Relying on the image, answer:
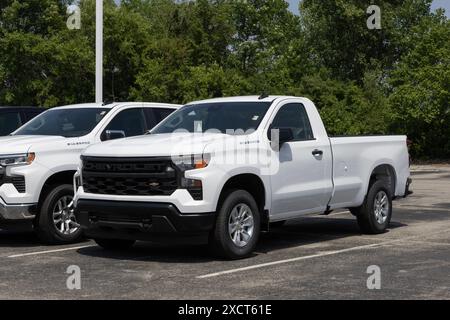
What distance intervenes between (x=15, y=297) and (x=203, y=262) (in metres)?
2.56

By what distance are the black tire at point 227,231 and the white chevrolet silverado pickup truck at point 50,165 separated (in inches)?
99.3

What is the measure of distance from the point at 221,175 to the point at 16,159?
2924mm

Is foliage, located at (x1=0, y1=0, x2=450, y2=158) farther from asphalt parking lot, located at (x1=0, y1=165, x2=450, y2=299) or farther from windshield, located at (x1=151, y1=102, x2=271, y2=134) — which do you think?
windshield, located at (x1=151, y1=102, x2=271, y2=134)

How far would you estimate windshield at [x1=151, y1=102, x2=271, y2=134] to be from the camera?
10.3m

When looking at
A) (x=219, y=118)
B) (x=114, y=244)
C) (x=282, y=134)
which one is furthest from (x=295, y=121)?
(x=114, y=244)

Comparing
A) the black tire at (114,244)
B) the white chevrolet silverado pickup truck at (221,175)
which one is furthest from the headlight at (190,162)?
the black tire at (114,244)

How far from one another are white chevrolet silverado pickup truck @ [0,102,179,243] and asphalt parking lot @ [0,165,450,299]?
0.39 metres

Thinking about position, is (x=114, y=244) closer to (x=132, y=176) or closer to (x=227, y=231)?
(x=132, y=176)

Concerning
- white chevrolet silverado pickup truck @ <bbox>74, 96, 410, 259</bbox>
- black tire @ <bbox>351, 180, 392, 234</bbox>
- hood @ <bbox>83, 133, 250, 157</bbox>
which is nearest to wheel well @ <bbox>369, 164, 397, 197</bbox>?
black tire @ <bbox>351, 180, 392, 234</bbox>

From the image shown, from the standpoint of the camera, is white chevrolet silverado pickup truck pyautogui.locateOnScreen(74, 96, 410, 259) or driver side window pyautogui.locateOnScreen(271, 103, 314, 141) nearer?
white chevrolet silverado pickup truck pyautogui.locateOnScreen(74, 96, 410, 259)

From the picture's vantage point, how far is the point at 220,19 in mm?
42531

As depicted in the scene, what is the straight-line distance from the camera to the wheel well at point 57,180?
1081cm

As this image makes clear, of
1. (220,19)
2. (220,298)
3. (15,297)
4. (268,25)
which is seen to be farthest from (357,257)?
(268,25)

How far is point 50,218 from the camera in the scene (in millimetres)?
10812
